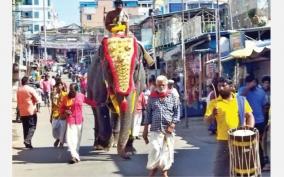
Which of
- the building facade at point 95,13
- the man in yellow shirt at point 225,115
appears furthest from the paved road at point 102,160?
the building facade at point 95,13

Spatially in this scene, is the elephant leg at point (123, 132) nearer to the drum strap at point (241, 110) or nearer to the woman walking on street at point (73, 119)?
the woman walking on street at point (73, 119)

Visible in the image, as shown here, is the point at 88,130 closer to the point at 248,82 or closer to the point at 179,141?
the point at 179,141

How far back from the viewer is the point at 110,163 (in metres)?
10.0

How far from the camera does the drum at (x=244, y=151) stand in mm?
7145

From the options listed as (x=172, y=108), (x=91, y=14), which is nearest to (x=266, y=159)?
(x=172, y=108)

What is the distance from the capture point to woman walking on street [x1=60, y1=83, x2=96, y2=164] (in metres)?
10.3

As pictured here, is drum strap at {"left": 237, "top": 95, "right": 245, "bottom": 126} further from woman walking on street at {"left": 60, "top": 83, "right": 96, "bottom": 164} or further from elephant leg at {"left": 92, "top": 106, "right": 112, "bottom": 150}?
elephant leg at {"left": 92, "top": 106, "right": 112, "bottom": 150}

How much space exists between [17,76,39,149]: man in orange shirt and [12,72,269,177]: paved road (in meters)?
0.32

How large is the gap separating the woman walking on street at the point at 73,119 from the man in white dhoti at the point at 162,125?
2193mm

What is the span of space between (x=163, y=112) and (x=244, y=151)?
1487 millimetres

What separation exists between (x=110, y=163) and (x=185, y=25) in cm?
1512

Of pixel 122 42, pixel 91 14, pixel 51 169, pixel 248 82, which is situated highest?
pixel 91 14

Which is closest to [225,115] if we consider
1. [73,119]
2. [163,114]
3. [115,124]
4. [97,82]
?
[163,114]

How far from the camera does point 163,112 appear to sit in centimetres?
834
